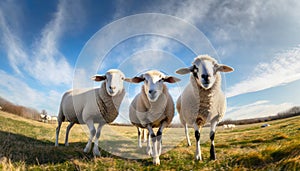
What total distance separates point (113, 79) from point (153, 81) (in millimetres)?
1657

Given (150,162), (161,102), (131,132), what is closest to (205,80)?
(161,102)

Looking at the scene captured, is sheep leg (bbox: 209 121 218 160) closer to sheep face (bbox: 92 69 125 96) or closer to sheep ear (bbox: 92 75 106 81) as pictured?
sheep face (bbox: 92 69 125 96)

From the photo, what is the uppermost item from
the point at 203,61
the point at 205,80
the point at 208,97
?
the point at 203,61

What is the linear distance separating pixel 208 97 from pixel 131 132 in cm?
793

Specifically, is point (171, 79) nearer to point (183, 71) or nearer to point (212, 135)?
point (183, 71)

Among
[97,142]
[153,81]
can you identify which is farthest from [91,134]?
[153,81]

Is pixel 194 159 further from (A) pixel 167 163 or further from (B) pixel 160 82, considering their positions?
(B) pixel 160 82

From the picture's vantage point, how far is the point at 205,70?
5699mm

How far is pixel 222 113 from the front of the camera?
6.73m

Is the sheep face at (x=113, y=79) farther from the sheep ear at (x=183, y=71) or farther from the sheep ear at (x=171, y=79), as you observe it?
the sheep ear at (x=183, y=71)

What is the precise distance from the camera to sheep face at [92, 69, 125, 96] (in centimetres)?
679

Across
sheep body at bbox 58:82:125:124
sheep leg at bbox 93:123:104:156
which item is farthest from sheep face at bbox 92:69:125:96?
sheep leg at bbox 93:123:104:156

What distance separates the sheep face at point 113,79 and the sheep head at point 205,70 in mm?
2096

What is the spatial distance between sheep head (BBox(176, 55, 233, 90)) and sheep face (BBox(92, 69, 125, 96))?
2.10 meters
